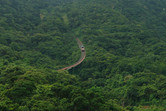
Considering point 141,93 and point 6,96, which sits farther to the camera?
point 141,93

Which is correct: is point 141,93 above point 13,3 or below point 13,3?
below

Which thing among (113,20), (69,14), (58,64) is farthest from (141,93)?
(69,14)

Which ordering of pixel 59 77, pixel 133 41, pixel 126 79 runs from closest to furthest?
pixel 59 77 → pixel 126 79 → pixel 133 41

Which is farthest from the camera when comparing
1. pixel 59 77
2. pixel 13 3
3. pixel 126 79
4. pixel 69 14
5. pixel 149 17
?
pixel 149 17

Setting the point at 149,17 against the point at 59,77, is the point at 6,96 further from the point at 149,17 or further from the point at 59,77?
the point at 149,17

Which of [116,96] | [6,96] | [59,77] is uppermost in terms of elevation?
[6,96]

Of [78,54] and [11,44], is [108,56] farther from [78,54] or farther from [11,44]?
[11,44]
